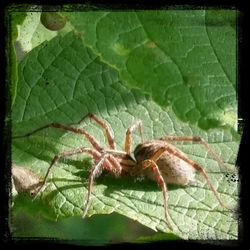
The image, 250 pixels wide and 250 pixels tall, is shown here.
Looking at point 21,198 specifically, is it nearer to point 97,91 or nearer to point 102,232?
point 97,91

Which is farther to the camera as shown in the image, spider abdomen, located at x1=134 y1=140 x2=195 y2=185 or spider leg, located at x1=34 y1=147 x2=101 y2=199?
spider abdomen, located at x1=134 y1=140 x2=195 y2=185

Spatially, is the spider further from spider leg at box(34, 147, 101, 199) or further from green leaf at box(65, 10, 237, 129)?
green leaf at box(65, 10, 237, 129)

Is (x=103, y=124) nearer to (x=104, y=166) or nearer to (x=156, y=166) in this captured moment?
(x=104, y=166)

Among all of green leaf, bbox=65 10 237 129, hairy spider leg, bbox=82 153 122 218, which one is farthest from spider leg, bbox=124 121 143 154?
green leaf, bbox=65 10 237 129

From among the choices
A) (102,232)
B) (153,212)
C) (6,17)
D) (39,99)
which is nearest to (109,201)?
(153,212)

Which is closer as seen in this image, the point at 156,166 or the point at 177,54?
the point at 177,54

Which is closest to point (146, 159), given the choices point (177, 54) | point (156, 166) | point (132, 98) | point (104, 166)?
point (156, 166)
